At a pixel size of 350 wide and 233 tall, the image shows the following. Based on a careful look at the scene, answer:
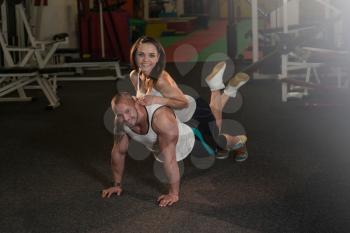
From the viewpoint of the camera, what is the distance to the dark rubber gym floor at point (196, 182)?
1.87 meters

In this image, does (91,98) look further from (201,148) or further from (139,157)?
(201,148)

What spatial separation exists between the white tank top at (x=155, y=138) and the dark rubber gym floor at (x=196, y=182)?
0.51 ft

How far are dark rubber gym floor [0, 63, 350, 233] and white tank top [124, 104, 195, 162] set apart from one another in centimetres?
16

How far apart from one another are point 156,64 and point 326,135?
4.54 feet

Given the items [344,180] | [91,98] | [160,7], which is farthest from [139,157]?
[160,7]

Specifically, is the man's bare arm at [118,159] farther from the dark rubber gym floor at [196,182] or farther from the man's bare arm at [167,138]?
the man's bare arm at [167,138]

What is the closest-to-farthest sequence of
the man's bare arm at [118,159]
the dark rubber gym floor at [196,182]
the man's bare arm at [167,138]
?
the dark rubber gym floor at [196,182] → the man's bare arm at [167,138] → the man's bare arm at [118,159]

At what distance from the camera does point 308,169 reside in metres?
2.44

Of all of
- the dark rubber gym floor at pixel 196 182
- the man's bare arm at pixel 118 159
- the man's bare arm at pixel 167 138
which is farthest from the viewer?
the man's bare arm at pixel 118 159

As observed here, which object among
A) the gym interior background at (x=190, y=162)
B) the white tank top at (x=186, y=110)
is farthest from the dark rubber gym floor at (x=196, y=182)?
the white tank top at (x=186, y=110)

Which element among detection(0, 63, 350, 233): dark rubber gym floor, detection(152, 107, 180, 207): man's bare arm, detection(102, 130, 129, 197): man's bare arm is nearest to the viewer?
detection(0, 63, 350, 233): dark rubber gym floor

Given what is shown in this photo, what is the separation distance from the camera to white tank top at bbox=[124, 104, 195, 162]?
6.68ft

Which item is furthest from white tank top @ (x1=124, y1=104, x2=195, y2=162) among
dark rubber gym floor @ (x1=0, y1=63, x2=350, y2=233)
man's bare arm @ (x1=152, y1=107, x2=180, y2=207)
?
dark rubber gym floor @ (x1=0, y1=63, x2=350, y2=233)

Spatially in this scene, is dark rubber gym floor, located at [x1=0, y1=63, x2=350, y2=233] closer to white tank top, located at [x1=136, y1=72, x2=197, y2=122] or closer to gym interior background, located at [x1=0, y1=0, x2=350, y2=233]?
gym interior background, located at [x1=0, y1=0, x2=350, y2=233]
